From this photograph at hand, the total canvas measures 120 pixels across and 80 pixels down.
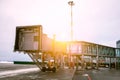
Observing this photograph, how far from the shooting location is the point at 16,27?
37.8 meters

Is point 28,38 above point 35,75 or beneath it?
above

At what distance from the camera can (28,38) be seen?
37094 millimetres

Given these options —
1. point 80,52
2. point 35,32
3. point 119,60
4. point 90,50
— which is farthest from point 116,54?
point 35,32

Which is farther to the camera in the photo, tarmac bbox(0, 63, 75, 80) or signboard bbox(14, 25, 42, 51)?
signboard bbox(14, 25, 42, 51)

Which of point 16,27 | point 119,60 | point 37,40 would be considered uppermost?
point 16,27

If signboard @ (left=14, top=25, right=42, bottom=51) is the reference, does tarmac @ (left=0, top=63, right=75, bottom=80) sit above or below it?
below

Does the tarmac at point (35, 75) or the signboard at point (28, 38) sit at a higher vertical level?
the signboard at point (28, 38)

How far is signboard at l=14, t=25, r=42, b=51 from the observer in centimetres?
3591

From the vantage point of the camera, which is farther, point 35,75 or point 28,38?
point 28,38

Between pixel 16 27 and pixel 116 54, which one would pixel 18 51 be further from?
pixel 116 54

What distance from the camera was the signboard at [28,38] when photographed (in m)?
35.9

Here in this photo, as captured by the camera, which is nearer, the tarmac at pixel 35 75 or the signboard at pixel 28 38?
the tarmac at pixel 35 75

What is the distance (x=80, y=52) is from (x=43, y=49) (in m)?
25.3

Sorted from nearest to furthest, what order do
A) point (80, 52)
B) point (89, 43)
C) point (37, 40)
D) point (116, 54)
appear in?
1. point (37, 40)
2. point (80, 52)
3. point (89, 43)
4. point (116, 54)
